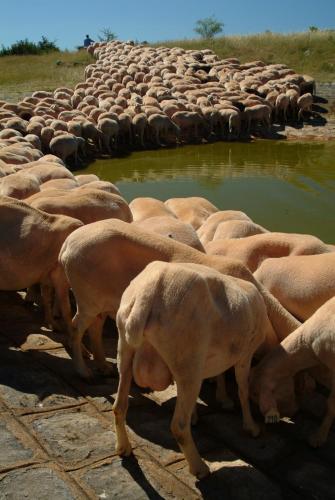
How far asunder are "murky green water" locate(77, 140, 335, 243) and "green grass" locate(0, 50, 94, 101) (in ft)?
44.6

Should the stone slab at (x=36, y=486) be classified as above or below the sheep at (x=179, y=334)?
below

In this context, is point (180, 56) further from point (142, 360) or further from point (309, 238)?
point (142, 360)

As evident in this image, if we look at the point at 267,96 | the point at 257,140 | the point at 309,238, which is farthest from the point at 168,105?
the point at 309,238

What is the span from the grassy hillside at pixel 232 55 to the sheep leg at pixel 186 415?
99.7 feet

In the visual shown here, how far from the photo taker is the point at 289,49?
3938 cm

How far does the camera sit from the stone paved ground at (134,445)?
12.7 feet

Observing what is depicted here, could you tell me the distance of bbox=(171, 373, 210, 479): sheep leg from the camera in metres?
3.98

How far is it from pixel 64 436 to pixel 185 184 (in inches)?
538

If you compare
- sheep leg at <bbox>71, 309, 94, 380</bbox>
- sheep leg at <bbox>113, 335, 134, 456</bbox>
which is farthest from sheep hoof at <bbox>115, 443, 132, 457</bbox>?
sheep leg at <bbox>71, 309, 94, 380</bbox>

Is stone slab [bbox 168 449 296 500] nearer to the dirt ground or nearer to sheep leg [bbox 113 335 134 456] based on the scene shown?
the dirt ground

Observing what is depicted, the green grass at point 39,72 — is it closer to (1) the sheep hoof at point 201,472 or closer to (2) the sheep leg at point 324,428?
(2) the sheep leg at point 324,428

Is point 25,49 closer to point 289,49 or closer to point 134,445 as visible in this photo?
point 289,49

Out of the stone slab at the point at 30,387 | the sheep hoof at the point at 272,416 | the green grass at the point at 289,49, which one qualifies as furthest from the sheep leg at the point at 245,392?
the green grass at the point at 289,49

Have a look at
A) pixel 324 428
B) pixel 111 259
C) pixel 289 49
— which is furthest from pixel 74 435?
pixel 289 49
